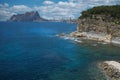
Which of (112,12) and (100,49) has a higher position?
(112,12)

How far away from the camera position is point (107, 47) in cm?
8912

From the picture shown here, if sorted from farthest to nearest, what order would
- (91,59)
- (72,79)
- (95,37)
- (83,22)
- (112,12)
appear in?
1. (83,22)
2. (112,12)
3. (95,37)
4. (91,59)
5. (72,79)

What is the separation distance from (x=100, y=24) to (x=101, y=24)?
1.93 feet

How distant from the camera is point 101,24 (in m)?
122

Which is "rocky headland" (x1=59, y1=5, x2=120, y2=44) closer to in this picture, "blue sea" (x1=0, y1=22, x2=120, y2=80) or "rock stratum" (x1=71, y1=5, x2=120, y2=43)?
"rock stratum" (x1=71, y1=5, x2=120, y2=43)

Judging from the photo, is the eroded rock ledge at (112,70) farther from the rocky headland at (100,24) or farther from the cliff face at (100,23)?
the cliff face at (100,23)

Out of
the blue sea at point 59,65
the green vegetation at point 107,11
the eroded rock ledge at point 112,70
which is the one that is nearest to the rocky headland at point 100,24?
the green vegetation at point 107,11

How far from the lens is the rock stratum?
11106 cm

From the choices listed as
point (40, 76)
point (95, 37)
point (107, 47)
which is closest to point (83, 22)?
point (95, 37)

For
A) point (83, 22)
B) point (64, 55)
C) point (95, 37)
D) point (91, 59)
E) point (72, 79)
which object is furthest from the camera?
point (83, 22)

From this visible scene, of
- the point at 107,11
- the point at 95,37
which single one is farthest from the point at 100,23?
the point at 95,37

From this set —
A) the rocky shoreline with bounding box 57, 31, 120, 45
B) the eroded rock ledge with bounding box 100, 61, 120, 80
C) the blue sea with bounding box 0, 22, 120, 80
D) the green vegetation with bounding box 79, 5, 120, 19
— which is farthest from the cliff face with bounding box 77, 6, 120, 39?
the eroded rock ledge with bounding box 100, 61, 120, 80

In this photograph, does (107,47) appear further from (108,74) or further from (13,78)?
(13,78)

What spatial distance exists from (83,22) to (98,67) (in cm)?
7432
